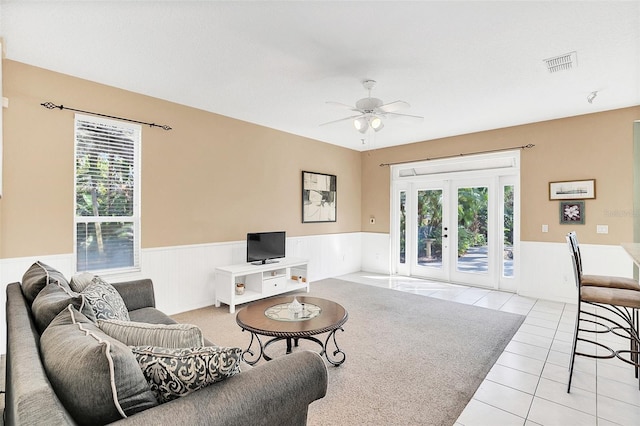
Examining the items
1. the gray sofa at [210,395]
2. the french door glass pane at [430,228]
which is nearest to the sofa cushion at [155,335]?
the gray sofa at [210,395]

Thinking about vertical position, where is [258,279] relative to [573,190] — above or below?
below

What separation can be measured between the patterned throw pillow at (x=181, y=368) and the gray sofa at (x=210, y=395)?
0.04m

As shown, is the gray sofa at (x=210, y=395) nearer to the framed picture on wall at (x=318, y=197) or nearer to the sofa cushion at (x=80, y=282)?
the sofa cushion at (x=80, y=282)

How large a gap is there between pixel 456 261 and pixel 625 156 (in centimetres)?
283

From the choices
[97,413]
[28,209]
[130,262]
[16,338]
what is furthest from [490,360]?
[28,209]

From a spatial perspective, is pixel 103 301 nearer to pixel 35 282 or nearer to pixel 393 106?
pixel 35 282

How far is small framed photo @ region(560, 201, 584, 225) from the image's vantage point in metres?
4.56

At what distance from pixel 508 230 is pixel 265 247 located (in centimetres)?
402

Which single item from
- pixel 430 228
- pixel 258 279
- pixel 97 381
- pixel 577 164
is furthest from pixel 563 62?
pixel 258 279

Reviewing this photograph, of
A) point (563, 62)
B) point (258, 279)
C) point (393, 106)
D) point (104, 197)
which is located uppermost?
point (563, 62)

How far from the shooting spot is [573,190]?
4605 millimetres

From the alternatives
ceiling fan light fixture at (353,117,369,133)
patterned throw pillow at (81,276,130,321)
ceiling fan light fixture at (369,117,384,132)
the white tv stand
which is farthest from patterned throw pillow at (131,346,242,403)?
the white tv stand

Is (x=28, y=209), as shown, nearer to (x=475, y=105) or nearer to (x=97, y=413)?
(x=97, y=413)

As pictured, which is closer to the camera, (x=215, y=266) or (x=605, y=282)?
(x=605, y=282)
